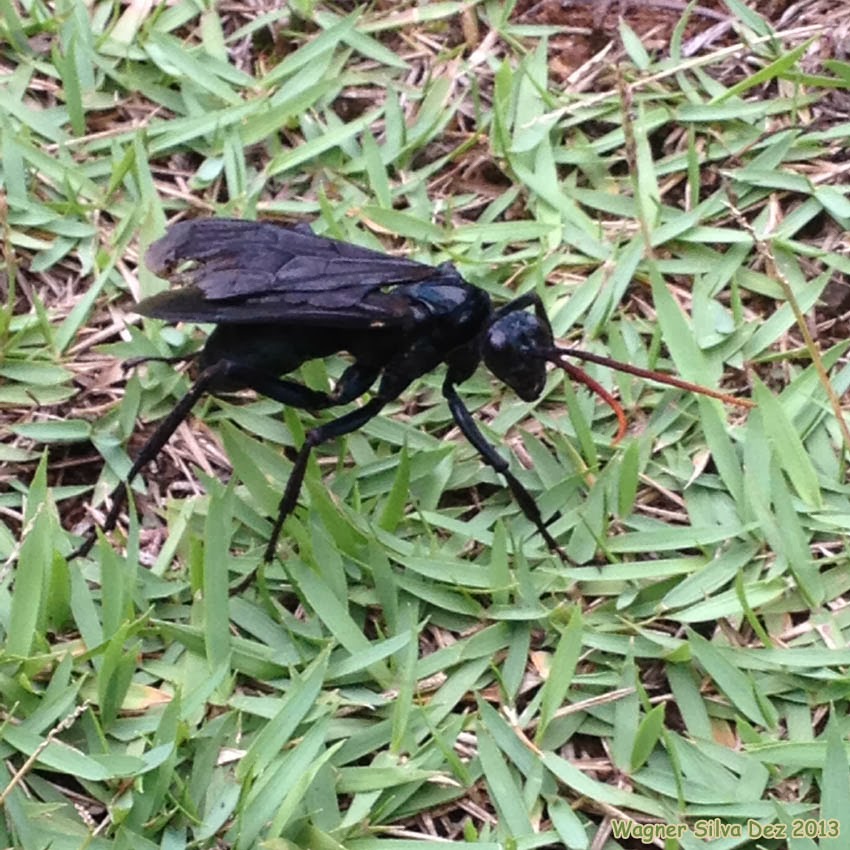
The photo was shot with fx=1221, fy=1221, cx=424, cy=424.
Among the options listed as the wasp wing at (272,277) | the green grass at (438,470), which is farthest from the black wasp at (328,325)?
the green grass at (438,470)

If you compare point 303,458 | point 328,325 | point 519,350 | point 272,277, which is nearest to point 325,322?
point 328,325

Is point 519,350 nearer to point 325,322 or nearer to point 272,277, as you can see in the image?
point 325,322

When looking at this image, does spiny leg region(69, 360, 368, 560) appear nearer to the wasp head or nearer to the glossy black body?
the glossy black body

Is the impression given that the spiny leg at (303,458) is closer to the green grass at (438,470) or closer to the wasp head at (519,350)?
the green grass at (438,470)

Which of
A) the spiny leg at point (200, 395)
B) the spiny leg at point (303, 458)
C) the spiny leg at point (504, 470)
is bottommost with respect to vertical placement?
the spiny leg at point (504, 470)

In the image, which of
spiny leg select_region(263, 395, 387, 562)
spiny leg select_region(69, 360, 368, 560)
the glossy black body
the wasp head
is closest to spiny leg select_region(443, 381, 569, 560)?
the glossy black body

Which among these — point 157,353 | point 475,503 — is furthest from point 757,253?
point 157,353

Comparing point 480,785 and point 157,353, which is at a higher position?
point 157,353

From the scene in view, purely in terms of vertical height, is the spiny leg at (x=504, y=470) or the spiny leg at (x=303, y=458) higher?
the spiny leg at (x=303, y=458)

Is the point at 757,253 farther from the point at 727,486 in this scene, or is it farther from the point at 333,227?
the point at 333,227
